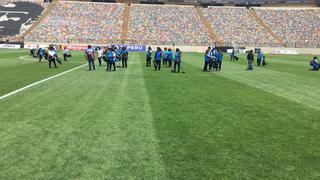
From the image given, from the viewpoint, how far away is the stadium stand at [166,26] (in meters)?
85.1

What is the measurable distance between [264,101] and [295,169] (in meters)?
7.76

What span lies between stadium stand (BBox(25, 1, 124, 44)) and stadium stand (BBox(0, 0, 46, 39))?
3197 millimetres

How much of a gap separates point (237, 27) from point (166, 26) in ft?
53.7

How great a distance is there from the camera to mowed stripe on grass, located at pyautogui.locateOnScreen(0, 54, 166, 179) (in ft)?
20.2

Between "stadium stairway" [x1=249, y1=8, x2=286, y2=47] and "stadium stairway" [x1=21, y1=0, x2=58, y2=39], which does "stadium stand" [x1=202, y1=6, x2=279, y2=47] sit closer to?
"stadium stairway" [x1=249, y1=8, x2=286, y2=47]

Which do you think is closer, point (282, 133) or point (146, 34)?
point (282, 133)

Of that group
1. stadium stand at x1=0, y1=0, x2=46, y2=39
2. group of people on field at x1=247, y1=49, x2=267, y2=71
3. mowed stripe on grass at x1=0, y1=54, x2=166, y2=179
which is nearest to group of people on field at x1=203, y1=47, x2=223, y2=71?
group of people on field at x1=247, y1=49, x2=267, y2=71

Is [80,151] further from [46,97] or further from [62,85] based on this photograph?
[62,85]

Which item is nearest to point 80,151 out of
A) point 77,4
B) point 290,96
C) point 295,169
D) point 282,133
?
point 295,169

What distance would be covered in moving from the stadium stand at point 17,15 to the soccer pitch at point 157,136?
74.1m

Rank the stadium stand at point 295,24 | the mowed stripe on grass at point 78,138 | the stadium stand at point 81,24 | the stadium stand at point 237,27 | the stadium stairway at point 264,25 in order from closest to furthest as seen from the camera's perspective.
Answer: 1. the mowed stripe on grass at point 78,138
2. the stadium stand at point 81,24
3. the stadium stand at point 237,27
4. the stadium stairway at point 264,25
5. the stadium stand at point 295,24

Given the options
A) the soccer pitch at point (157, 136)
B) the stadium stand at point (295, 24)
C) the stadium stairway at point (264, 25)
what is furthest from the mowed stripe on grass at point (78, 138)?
the stadium stand at point (295, 24)

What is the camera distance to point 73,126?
9289 millimetres

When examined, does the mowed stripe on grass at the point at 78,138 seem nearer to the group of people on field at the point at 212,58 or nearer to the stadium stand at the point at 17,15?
the group of people on field at the point at 212,58
